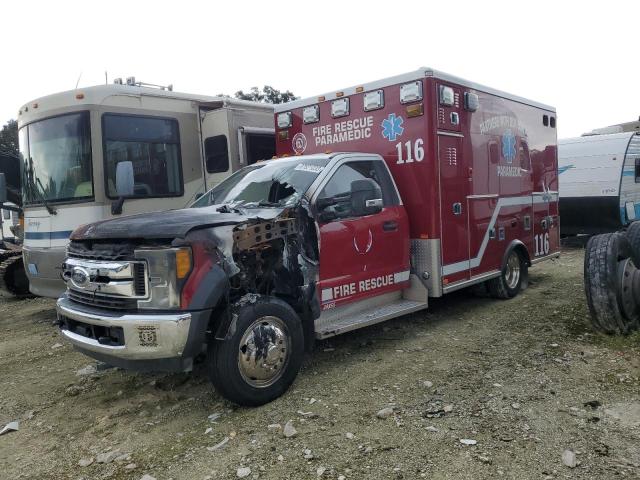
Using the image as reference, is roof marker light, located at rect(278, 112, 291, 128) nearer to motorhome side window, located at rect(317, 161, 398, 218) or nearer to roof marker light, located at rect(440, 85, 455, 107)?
motorhome side window, located at rect(317, 161, 398, 218)

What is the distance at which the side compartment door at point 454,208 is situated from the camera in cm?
615

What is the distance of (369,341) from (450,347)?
0.87 meters

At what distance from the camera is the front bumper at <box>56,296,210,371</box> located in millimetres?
3828

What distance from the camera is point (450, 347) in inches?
217

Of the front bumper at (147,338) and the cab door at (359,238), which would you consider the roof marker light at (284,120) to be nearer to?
the cab door at (359,238)

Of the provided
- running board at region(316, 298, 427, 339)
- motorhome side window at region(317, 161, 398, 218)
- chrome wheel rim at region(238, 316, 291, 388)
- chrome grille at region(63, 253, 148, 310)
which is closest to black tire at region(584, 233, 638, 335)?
running board at region(316, 298, 427, 339)

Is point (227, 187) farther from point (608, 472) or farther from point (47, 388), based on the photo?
point (608, 472)

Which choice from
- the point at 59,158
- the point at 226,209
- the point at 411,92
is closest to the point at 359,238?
the point at 226,209

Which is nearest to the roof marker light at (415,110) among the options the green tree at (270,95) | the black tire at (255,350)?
the black tire at (255,350)

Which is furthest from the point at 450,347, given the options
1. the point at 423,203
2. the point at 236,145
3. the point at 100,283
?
the point at 236,145

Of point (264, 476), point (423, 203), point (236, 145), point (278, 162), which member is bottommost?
point (264, 476)

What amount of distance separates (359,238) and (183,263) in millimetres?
1990

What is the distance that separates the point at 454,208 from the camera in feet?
20.8

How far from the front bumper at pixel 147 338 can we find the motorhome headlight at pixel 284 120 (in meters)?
4.02
